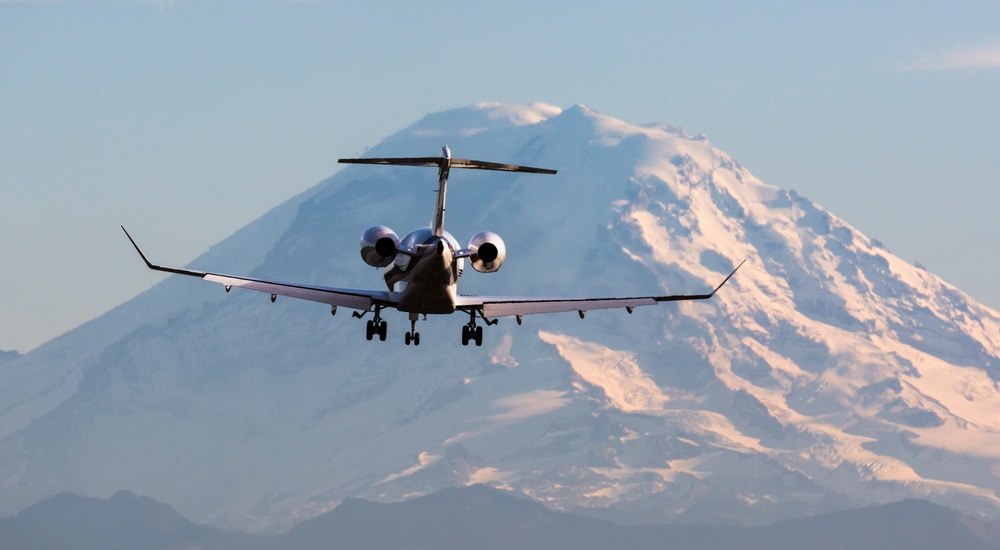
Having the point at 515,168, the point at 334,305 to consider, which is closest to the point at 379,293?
the point at 334,305

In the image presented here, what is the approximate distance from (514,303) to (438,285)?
7858mm

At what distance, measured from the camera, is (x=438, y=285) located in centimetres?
8294

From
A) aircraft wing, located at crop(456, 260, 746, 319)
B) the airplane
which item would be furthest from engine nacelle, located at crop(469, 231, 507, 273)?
aircraft wing, located at crop(456, 260, 746, 319)

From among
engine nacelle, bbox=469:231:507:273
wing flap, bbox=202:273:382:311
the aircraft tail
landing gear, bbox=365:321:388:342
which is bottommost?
landing gear, bbox=365:321:388:342

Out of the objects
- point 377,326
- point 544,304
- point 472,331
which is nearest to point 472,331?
point 472,331

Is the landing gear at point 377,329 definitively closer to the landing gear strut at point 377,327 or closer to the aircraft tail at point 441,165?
the landing gear strut at point 377,327

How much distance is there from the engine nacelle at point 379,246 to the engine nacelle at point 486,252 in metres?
3.49

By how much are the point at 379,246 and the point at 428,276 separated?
9.41 ft

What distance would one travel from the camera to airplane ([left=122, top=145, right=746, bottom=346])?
3253 inches

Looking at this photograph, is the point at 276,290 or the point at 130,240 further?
the point at 276,290

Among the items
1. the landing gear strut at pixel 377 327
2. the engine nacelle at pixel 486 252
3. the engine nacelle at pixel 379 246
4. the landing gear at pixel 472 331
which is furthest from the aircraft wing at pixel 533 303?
the engine nacelle at pixel 379 246

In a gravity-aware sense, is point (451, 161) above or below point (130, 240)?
above

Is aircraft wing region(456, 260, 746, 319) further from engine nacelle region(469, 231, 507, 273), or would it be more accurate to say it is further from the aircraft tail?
engine nacelle region(469, 231, 507, 273)

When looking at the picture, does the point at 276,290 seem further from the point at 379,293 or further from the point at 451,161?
the point at 451,161
